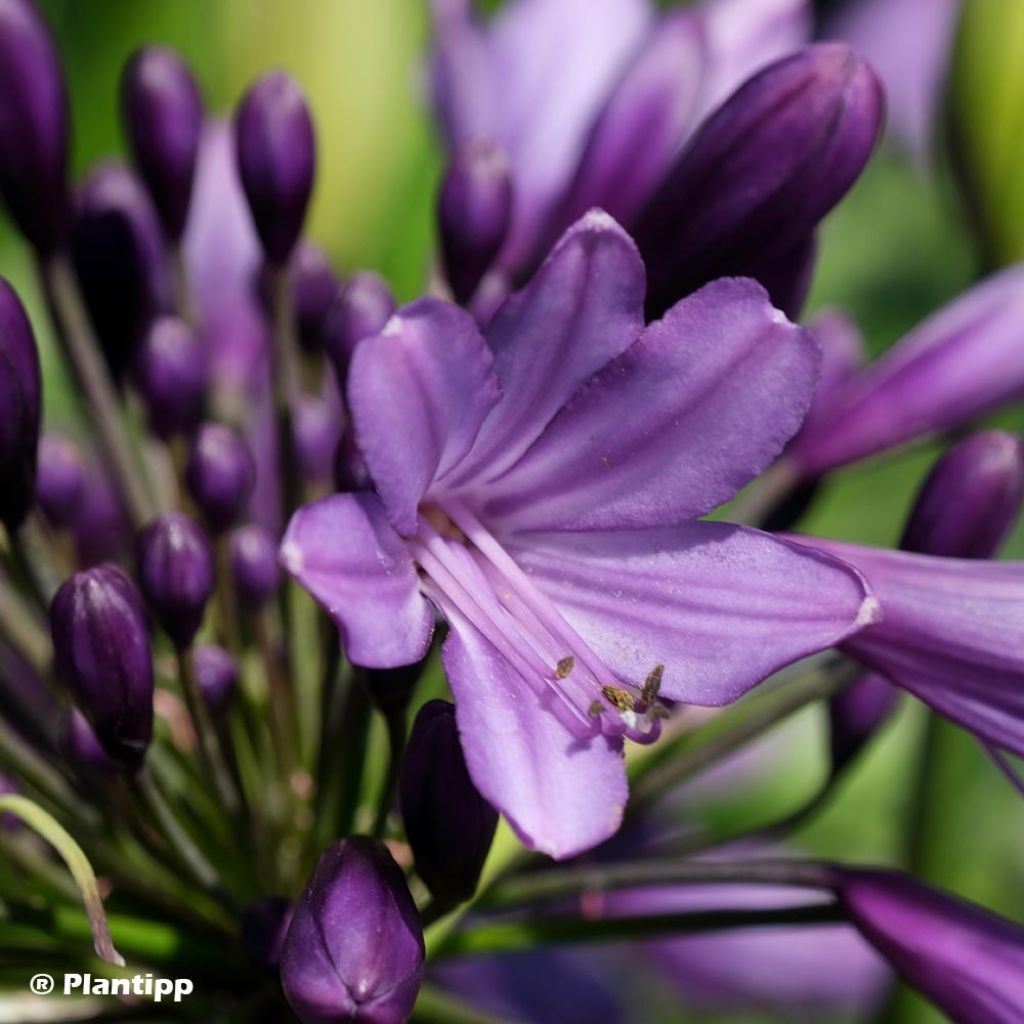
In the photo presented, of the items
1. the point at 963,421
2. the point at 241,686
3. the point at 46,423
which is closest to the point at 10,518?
the point at 241,686

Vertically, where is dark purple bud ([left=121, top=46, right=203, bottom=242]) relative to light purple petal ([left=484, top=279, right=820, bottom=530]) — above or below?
below

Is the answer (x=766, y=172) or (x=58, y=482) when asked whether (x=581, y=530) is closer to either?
(x=766, y=172)

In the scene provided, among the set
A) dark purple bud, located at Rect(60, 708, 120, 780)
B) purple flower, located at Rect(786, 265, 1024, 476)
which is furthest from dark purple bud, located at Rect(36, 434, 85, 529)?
purple flower, located at Rect(786, 265, 1024, 476)

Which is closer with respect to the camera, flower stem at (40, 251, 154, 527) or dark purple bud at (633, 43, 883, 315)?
dark purple bud at (633, 43, 883, 315)

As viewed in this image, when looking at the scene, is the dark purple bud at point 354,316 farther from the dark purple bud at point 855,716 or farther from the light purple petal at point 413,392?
the dark purple bud at point 855,716

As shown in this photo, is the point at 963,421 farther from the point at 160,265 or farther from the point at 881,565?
the point at 160,265

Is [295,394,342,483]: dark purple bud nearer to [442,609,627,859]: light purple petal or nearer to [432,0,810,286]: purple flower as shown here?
[432,0,810,286]: purple flower
